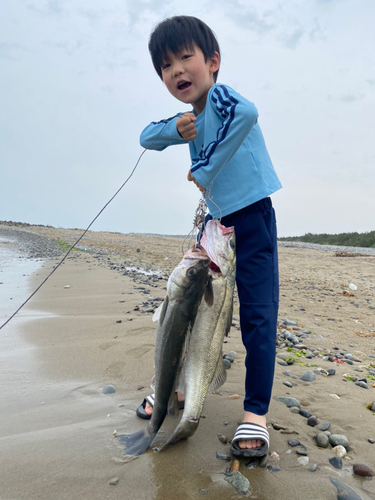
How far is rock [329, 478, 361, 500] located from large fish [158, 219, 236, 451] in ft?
2.87

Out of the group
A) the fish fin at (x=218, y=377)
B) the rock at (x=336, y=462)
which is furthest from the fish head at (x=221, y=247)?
the rock at (x=336, y=462)

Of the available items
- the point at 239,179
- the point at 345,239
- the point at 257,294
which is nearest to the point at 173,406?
the point at 257,294

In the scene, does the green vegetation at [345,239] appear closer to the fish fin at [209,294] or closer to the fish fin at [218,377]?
the fish fin at [218,377]

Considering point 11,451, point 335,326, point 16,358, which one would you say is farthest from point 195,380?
point 335,326

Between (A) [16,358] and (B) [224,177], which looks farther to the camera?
(A) [16,358]

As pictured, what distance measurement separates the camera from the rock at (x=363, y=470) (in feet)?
7.47

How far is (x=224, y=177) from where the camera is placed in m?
2.82

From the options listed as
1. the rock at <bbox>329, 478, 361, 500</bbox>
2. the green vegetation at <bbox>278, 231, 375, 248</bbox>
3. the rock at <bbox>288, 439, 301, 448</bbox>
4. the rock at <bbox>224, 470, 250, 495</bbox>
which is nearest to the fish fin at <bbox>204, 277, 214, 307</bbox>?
the rock at <bbox>224, 470, 250, 495</bbox>

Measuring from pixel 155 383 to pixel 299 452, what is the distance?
3.51 feet

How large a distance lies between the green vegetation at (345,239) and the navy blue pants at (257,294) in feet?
103

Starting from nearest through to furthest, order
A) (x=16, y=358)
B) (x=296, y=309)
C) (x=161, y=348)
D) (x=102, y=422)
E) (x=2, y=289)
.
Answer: (x=161, y=348) → (x=102, y=422) → (x=16, y=358) → (x=296, y=309) → (x=2, y=289)

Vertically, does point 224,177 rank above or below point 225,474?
above

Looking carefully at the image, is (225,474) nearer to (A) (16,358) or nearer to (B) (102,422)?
(B) (102,422)

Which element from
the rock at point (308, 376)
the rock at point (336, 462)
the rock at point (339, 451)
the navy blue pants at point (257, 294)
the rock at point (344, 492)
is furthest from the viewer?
the rock at point (308, 376)
